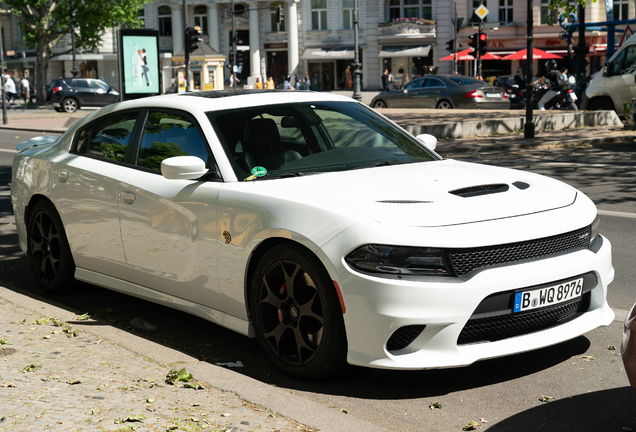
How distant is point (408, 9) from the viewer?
62750mm

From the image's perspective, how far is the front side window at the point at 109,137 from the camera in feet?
17.5

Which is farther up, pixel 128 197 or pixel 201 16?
pixel 201 16

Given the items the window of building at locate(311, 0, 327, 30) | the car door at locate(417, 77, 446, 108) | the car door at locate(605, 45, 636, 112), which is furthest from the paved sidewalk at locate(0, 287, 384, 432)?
the window of building at locate(311, 0, 327, 30)

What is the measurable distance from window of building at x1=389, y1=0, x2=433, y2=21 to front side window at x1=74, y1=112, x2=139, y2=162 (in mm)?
58865

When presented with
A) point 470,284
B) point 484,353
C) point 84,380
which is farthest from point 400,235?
point 84,380

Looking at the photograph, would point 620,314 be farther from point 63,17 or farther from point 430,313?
point 63,17

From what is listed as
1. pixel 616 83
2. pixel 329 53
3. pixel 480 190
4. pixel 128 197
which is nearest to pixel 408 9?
pixel 329 53

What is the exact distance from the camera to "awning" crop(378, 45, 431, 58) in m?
60.6

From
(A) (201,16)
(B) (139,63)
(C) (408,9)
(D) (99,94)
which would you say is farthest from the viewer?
(A) (201,16)

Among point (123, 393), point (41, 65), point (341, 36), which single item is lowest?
point (123, 393)

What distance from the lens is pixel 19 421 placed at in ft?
10.6

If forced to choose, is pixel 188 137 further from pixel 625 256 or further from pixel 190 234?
pixel 625 256

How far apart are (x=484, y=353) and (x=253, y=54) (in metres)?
65.6

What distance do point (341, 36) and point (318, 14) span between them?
3.10 metres
